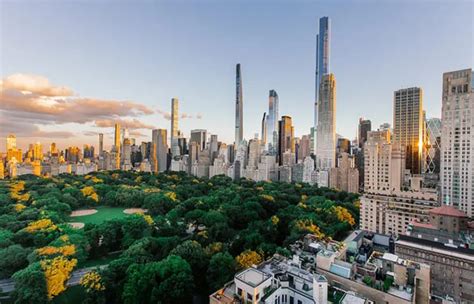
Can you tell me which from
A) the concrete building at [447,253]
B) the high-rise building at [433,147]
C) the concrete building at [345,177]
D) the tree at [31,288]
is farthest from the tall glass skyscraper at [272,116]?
the tree at [31,288]

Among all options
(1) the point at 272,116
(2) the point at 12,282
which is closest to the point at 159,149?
(1) the point at 272,116

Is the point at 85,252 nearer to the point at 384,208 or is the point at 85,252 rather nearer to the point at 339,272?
the point at 339,272

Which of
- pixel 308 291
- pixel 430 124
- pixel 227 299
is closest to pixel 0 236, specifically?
pixel 227 299

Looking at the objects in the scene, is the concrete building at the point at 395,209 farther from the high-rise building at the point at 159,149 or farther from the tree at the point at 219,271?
the high-rise building at the point at 159,149

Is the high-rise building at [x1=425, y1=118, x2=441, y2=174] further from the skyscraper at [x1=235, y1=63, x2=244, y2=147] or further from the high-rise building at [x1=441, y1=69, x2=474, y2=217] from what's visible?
the skyscraper at [x1=235, y1=63, x2=244, y2=147]

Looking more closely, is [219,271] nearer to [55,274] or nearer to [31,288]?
[55,274]

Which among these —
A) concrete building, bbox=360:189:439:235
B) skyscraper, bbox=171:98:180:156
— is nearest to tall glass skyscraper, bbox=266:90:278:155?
skyscraper, bbox=171:98:180:156
